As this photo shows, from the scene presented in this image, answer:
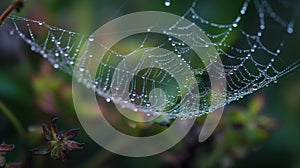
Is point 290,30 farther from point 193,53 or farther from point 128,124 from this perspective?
point 128,124

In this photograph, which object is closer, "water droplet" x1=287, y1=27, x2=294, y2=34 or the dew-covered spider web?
the dew-covered spider web

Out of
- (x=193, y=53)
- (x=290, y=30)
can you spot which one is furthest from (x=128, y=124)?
(x=290, y=30)

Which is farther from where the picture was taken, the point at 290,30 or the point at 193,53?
the point at 290,30

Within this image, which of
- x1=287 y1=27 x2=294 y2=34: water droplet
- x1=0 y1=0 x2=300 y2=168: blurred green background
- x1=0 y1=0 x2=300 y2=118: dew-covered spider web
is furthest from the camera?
x1=287 y1=27 x2=294 y2=34: water droplet

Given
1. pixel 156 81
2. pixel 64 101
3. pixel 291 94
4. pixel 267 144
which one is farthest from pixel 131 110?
pixel 291 94

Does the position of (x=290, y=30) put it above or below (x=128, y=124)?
above

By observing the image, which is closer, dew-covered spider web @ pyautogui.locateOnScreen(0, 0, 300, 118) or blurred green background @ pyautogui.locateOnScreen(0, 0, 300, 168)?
dew-covered spider web @ pyautogui.locateOnScreen(0, 0, 300, 118)

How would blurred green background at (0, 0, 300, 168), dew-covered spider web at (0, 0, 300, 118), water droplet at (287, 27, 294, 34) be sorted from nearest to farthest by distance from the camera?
dew-covered spider web at (0, 0, 300, 118) < blurred green background at (0, 0, 300, 168) < water droplet at (287, 27, 294, 34)
